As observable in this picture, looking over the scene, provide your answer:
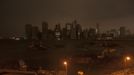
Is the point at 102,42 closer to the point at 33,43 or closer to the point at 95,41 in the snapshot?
the point at 95,41

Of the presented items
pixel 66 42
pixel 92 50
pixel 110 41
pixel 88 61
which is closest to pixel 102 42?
pixel 110 41

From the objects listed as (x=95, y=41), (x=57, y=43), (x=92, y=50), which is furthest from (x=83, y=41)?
(x=92, y=50)

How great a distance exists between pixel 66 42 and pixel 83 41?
11.3 metres

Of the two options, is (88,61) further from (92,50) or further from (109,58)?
(92,50)

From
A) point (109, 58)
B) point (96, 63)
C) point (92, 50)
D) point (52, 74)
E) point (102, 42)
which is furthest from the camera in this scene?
point (102, 42)

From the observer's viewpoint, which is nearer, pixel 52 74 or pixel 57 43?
pixel 52 74

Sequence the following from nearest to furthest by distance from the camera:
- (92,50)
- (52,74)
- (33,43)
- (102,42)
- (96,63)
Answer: (52,74)
(96,63)
(92,50)
(102,42)
(33,43)

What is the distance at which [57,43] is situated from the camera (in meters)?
110

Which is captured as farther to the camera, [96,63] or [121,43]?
[121,43]

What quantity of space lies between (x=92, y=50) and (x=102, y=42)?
481 inches

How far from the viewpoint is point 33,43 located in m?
109

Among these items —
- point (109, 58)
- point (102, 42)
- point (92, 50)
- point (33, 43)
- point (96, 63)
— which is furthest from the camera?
point (33, 43)

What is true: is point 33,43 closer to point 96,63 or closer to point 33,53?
point 33,53

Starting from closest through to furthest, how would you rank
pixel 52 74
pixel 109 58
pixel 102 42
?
pixel 52 74 < pixel 109 58 < pixel 102 42
